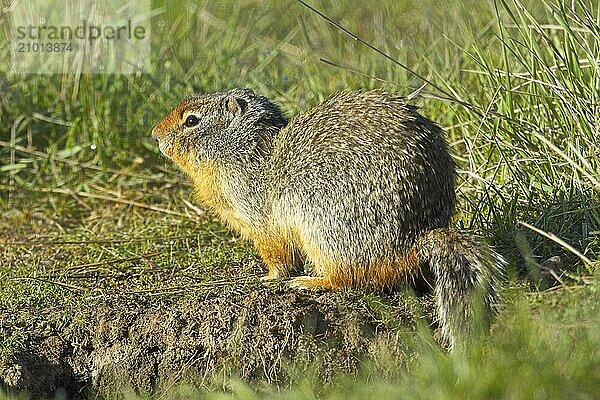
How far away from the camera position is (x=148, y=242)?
5770mm

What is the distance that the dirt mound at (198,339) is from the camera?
4.41 metres

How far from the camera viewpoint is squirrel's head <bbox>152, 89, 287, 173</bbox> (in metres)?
4.98

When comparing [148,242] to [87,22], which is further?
[87,22]

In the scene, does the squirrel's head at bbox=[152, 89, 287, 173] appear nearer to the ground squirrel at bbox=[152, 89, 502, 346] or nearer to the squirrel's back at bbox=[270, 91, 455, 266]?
the ground squirrel at bbox=[152, 89, 502, 346]

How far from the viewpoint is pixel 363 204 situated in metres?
4.41

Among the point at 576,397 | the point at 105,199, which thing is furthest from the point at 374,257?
the point at 105,199

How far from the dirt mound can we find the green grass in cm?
16

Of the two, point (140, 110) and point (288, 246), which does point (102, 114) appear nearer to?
point (140, 110)

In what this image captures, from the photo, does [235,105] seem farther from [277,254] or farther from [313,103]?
[313,103]

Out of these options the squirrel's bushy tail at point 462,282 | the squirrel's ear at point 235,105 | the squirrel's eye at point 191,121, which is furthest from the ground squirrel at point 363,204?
the squirrel's eye at point 191,121

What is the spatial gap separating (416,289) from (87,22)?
346 centimetres

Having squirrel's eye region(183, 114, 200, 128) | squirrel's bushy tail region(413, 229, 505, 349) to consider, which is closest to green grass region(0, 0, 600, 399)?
squirrel's bushy tail region(413, 229, 505, 349)

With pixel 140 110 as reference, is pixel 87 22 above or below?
above

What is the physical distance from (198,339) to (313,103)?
2.55 meters
